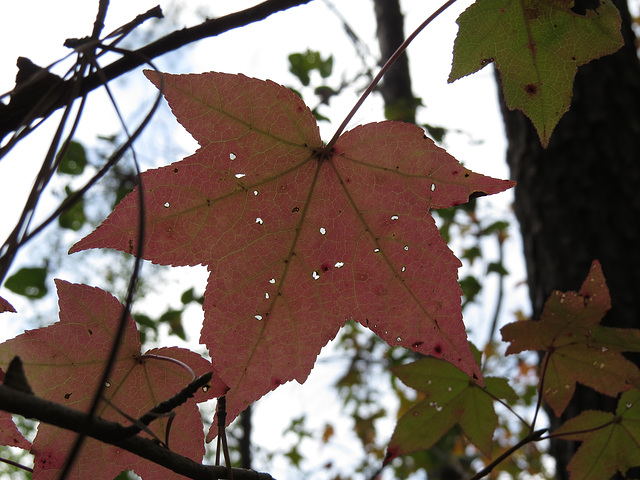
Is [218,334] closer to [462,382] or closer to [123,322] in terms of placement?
[123,322]

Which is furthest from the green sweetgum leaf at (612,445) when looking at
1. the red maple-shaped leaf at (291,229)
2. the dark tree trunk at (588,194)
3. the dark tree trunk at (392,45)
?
the dark tree trunk at (392,45)

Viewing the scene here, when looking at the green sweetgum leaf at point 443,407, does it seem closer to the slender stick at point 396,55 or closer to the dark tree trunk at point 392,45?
the slender stick at point 396,55

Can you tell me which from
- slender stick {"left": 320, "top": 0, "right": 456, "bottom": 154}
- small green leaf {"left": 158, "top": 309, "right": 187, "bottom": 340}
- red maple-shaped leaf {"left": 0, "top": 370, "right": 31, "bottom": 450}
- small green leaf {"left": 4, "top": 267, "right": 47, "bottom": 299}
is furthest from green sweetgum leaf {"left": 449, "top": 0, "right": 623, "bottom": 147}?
small green leaf {"left": 158, "top": 309, "right": 187, "bottom": 340}

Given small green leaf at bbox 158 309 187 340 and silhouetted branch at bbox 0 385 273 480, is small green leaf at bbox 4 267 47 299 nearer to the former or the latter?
small green leaf at bbox 158 309 187 340

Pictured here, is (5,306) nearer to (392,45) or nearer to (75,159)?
(75,159)

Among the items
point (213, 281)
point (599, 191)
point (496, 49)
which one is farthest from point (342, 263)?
point (599, 191)

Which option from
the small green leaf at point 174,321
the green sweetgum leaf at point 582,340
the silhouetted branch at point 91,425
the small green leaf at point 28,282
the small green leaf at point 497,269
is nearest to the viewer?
the silhouetted branch at point 91,425

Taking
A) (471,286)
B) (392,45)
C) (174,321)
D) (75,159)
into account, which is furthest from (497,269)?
(75,159)
